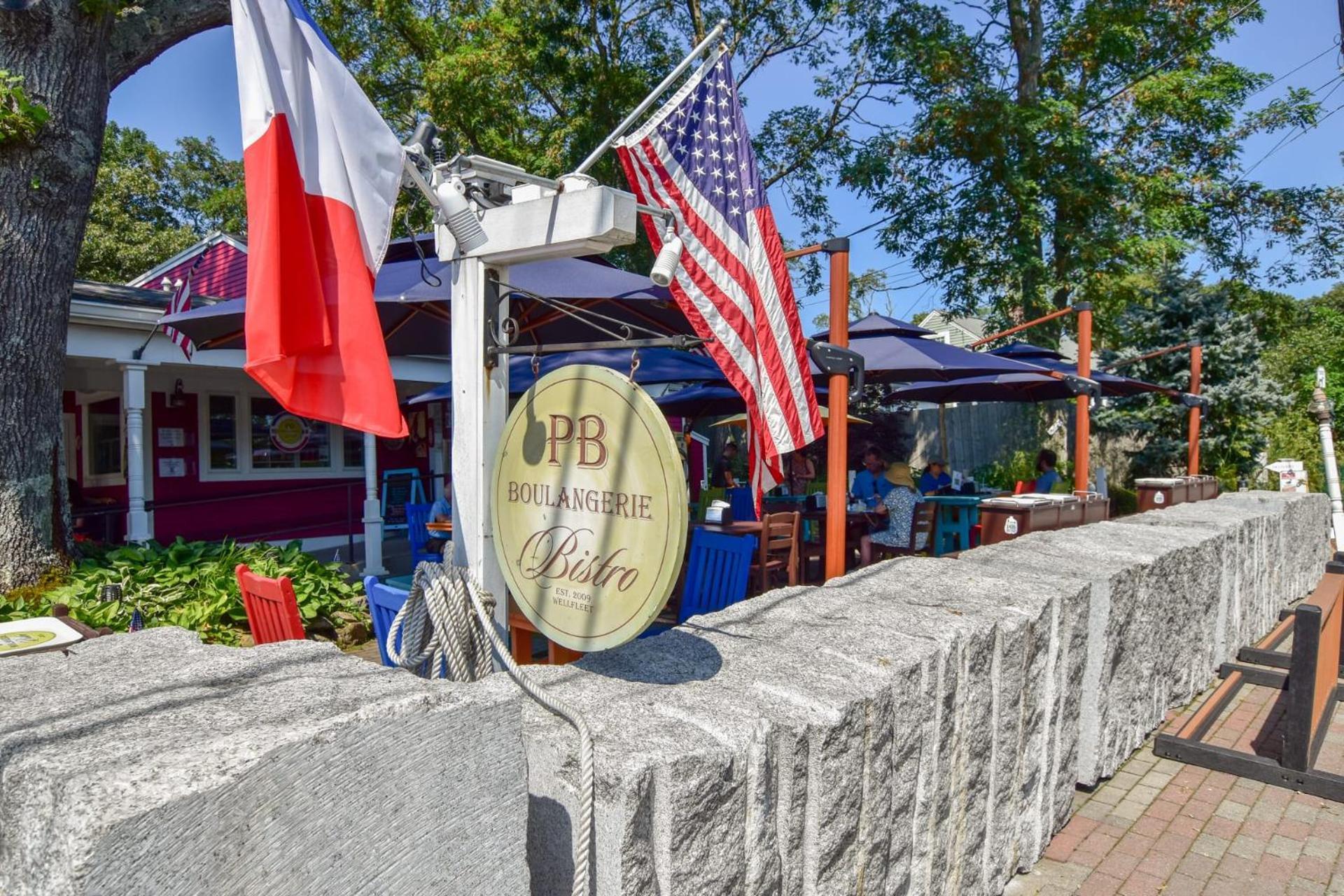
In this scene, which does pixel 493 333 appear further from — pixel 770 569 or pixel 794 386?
pixel 770 569

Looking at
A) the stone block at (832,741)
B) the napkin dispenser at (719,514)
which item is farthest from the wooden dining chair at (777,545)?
the stone block at (832,741)

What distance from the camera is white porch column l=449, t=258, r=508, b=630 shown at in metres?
2.27

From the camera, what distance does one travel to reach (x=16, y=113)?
206 inches

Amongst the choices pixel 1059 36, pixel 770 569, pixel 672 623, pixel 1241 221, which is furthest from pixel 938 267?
pixel 672 623

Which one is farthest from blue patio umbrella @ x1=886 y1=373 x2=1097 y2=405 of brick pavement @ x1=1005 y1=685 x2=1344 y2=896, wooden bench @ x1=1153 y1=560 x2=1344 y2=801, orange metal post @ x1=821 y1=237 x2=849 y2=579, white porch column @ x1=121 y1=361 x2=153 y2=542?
white porch column @ x1=121 y1=361 x2=153 y2=542

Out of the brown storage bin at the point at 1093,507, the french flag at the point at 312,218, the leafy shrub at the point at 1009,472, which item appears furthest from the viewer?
the leafy shrub at the point at 1009,472

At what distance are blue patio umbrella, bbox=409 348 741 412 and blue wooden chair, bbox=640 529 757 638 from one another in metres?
1.88

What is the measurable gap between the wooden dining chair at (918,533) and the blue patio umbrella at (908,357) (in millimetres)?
1144

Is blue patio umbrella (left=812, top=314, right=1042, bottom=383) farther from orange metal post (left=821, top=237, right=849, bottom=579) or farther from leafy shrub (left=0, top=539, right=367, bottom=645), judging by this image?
leafy shrub (left=0, top=539, right=367, bottom=645)

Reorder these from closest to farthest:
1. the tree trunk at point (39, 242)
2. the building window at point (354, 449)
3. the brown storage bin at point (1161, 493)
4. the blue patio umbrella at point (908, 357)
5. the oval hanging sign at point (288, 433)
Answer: the tree trunk at point (39, 242), the blue patio umbrella at point (908, 357), the brown storage bin at point (1161, 493), the oval hanging sign at point (288, 433), the building window at point (354, 449)

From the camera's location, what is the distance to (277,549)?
659 centimetres

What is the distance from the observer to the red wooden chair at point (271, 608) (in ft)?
10.2

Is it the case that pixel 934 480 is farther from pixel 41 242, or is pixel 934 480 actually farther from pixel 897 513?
pixel 41 242

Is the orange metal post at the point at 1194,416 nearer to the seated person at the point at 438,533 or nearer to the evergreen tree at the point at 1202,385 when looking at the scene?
the evergreen tree at the point at 1202,385
